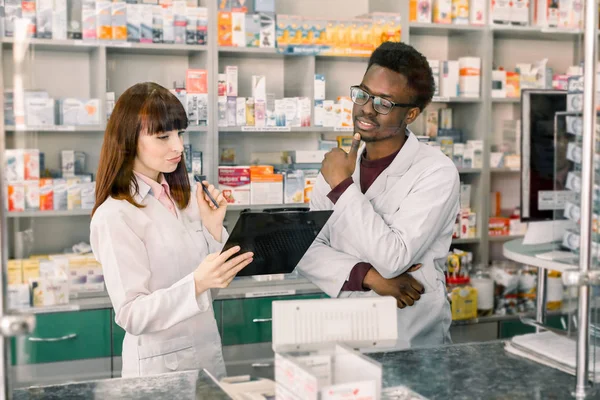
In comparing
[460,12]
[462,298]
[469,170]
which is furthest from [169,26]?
[469,170]

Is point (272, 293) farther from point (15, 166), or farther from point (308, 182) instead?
point (15, 166)

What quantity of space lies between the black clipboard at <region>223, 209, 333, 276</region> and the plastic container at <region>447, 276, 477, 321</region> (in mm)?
1765

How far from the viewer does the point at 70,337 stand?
2.49 metres

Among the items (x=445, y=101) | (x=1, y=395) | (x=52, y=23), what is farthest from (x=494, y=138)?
(x=1, y=395)

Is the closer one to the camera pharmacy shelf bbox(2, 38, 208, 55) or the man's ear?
the man's ear

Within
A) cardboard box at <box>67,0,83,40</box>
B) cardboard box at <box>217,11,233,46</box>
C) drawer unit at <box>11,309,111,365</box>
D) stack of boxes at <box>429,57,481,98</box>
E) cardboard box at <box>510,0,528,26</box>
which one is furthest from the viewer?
cardboard box at <box>510,0,528,26</box>

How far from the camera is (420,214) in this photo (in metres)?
2.18

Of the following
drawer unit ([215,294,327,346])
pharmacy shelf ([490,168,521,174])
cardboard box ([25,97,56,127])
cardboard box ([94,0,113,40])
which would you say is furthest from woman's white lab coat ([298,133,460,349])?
pharmacy shelf ([490,168,521,174])

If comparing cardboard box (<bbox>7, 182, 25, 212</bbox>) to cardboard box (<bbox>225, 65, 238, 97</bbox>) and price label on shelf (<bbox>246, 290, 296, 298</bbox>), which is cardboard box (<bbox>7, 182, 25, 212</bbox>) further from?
cardboard box (<bbox>225, 65, 238, 97</bbox>)

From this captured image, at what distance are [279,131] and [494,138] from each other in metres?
2.01

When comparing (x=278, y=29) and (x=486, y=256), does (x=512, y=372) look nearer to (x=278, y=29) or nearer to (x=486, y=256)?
(x=278, y=29)

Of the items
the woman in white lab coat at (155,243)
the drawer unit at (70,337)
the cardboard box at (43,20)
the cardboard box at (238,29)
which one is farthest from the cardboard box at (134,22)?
the drawer unit at (70,337)

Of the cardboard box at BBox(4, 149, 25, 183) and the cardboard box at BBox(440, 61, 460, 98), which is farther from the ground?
the cardboard box at BBox(440, 61, 460, 98)

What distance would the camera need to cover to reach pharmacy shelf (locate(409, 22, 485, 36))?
4297 millimetres
